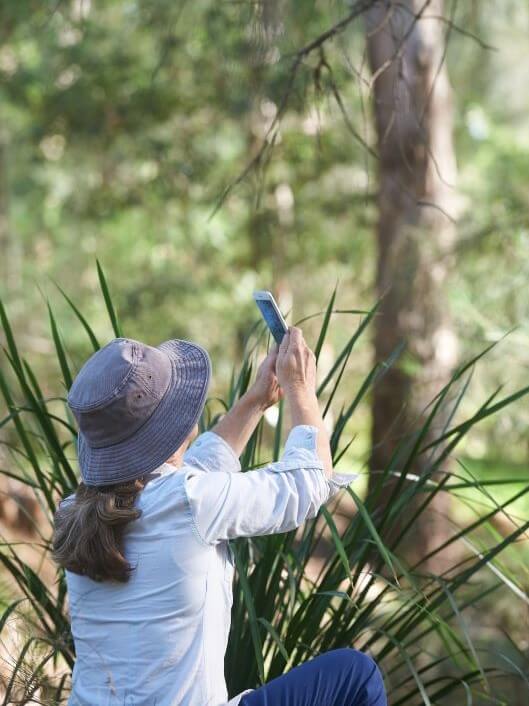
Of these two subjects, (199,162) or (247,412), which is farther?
(199,162)

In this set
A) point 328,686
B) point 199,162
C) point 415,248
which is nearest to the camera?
point 328,686

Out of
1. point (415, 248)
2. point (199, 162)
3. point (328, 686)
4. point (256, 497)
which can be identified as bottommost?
point (328, 686)

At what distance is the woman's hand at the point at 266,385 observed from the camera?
214 centimetres

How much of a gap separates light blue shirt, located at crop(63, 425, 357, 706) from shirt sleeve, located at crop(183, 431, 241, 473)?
29 cm

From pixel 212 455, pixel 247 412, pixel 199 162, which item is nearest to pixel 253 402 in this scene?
pixel 247 412

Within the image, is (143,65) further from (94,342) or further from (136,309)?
(94,342)

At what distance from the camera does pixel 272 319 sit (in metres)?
2.10

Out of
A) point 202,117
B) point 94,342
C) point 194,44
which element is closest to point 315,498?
point 94,342

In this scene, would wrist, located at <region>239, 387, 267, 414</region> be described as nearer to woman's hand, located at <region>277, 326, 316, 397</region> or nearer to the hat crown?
woman's hand, located at <region>277, 326, 316, 397</region>

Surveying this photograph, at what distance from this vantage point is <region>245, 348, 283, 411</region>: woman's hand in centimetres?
214

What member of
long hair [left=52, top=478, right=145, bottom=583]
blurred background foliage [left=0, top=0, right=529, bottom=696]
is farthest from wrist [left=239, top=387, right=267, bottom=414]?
blurred background foliage [left=0, top=0, right=529, bottom=696]

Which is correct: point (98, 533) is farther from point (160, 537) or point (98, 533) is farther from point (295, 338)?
point (295, 338)

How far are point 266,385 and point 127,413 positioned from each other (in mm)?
426

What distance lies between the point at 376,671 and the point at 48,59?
10.6m
